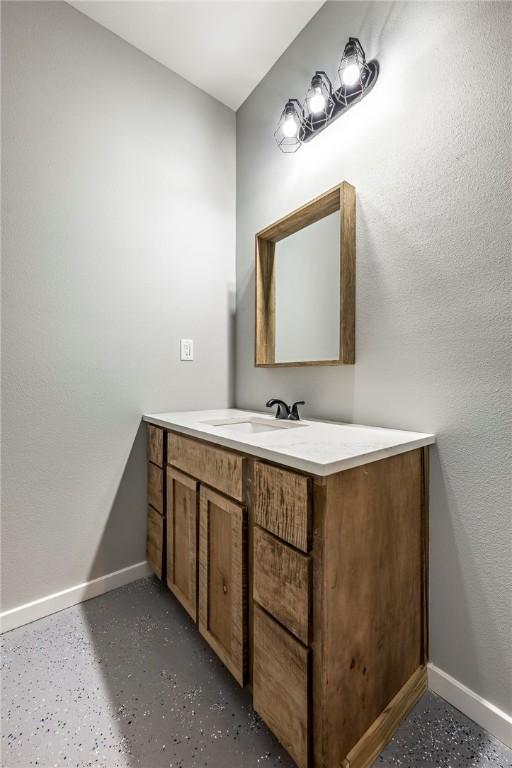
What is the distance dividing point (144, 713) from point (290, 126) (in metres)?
2.26

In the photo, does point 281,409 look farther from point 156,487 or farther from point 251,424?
point 156,487

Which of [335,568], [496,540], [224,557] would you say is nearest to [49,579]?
[224,557]

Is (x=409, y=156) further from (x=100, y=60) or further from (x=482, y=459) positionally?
(x=100, y=60)

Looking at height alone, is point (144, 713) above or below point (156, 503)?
below

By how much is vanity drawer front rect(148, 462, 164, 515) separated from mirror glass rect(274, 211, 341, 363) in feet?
2.57

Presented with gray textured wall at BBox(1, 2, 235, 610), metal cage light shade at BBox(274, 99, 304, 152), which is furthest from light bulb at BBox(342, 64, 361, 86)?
gray textured wall at BBox(1, 2, 235, 610)

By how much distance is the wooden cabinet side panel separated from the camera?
0.78 meters

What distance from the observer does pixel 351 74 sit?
1284 mm

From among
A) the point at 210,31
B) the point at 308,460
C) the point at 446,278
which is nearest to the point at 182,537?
the point at 308,460

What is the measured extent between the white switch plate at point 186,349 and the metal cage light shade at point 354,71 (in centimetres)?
124

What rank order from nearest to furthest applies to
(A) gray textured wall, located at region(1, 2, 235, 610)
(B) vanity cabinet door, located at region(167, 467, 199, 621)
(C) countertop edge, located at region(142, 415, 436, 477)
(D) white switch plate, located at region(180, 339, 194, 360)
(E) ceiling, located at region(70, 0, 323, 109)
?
(C) countertop edge, located at region(142, 415, 436, 477) < (B) vanity cabinet door, located at region(167, 467, 199, 621) < (A) gray textured wall, located at region(1, 2, 235, 610) < (E) ceiling, located at region(70, 0, 323, 109) < (D) white switch plate, located at region(180, 339, 194, 360)

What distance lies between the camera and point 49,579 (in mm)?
1448

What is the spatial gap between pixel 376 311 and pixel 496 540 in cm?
80

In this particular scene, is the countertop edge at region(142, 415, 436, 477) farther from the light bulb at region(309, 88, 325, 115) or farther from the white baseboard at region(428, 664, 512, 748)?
A: the light bulb at region(309, 88, 325, 115)
